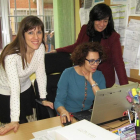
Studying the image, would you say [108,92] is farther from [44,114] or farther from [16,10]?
[16,10]

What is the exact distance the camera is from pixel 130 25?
1.85 m

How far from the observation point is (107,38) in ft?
5.72

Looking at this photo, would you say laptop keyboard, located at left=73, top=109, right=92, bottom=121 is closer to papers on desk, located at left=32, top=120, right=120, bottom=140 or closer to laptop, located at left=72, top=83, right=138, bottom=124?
laptop, located at left=72, top=83, right=138, bottom=124

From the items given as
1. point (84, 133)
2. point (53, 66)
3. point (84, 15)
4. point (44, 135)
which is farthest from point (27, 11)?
point (84, 133)

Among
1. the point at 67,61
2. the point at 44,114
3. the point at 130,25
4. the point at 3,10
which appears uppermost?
the point at 3,10

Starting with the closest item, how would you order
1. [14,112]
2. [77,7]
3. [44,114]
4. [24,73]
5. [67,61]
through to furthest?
[14,112] < [24,73] < [44,114] < [67,61] < [77,7]

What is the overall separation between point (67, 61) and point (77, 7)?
1.24 metres

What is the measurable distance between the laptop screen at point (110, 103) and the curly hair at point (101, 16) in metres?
0.76

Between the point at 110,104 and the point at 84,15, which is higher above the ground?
the point at 84,15

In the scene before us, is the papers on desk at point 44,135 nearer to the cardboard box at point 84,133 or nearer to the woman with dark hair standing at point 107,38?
the cardboard box at point 84,133

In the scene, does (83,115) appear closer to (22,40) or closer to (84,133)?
(84,133)

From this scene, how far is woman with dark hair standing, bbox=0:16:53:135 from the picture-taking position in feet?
4.15

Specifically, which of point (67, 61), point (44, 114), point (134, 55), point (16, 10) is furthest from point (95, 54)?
point (16, 10)

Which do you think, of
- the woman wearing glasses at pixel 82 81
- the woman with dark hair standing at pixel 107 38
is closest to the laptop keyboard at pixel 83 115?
the woman wearing glasses at pixel 82 81
